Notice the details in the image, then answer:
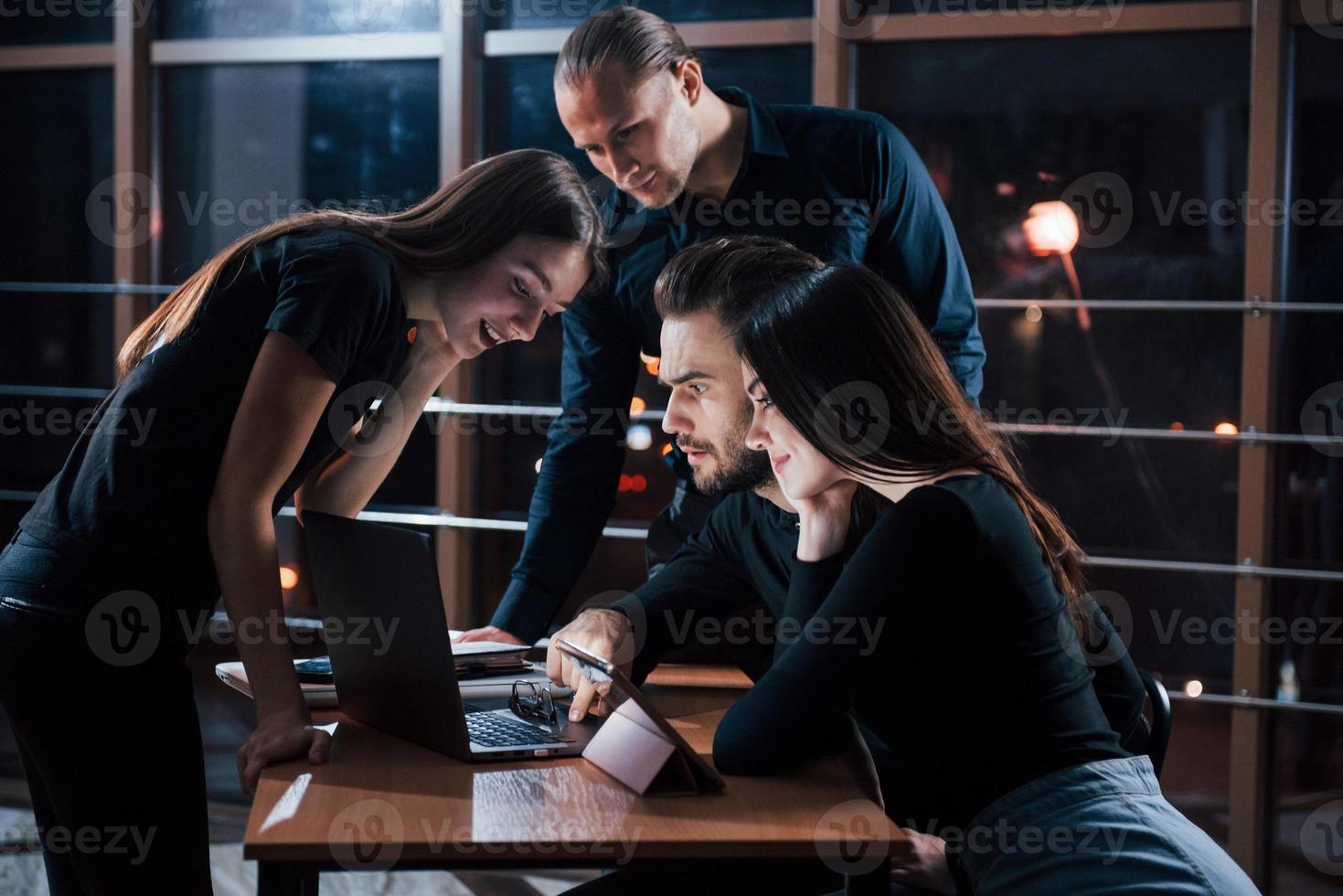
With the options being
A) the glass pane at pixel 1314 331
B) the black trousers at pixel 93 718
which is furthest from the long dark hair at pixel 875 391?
the glass pane at pixel 1314 331

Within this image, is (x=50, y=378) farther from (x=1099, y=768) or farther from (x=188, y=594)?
(x=1099, y=768)

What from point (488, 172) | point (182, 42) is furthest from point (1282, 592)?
point (182, 42)

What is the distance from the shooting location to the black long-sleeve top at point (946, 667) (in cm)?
123

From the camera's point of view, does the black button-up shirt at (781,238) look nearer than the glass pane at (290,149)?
Yes

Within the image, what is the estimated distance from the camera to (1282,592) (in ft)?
9.96

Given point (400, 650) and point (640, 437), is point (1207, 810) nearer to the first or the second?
point (640, 437)

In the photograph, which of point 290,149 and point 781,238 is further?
point 290,149

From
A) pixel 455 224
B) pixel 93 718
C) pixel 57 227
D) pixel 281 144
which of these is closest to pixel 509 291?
pixel 455 224

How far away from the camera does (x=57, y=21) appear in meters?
3.69

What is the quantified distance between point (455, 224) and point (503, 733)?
1.98 ft

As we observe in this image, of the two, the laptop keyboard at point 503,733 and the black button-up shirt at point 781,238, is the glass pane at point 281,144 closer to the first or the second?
the black button-up shirt at point 781,238

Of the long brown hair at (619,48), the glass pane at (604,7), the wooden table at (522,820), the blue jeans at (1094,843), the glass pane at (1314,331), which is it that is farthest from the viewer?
the glass pane at (604,7)

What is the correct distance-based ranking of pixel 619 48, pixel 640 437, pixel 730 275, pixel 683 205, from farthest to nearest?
pixel 640 437
pixel 683 205
pixel 619 48
pixel 730 275

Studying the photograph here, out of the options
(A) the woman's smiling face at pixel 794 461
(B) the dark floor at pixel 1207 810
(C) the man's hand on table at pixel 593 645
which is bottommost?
(B) the dark floor at pixel 1207 810
